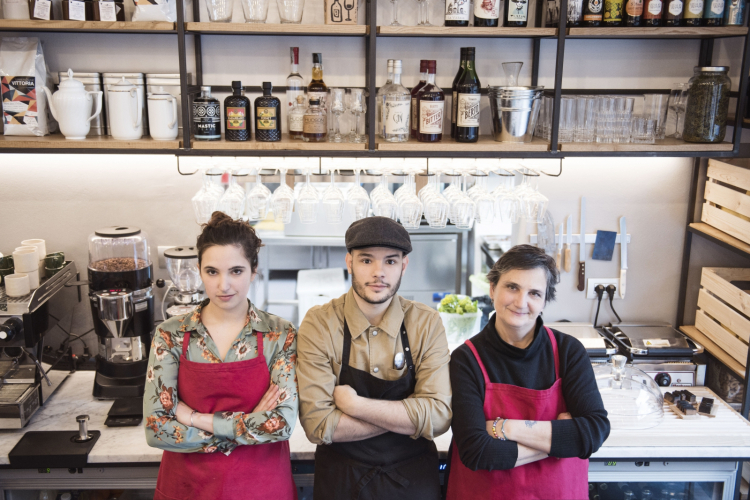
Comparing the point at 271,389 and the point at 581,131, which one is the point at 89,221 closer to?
the point at 271,389

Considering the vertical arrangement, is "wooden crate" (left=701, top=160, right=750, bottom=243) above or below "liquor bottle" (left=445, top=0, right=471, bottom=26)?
below

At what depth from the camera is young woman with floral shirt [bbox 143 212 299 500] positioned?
1917 mm

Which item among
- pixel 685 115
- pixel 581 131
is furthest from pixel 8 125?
pixel 685 115

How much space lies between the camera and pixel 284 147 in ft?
8.34

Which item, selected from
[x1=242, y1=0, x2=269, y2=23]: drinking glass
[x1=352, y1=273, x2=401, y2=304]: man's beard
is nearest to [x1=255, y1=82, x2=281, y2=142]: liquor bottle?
[x1=242, y1=0, x2=269, y2=23]: drinking glass

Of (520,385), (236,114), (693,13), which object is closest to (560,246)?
(693,13)

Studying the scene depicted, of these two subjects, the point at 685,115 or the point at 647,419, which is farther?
the point at 685,115

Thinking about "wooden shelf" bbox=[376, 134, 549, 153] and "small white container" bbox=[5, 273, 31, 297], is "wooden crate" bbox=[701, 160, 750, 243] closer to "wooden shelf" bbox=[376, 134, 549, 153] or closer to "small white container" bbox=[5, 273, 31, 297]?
"wooden shelf" bbox=[376, 134, 549, 153]

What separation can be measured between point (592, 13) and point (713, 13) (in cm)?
48

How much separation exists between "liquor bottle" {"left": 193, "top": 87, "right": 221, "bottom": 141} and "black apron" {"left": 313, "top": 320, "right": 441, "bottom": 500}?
1.05m

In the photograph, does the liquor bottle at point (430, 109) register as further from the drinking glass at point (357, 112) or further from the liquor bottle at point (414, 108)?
the drinking glass at point (357, 112)

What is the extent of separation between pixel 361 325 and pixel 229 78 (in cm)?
146

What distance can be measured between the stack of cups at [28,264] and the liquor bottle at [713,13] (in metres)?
2.86

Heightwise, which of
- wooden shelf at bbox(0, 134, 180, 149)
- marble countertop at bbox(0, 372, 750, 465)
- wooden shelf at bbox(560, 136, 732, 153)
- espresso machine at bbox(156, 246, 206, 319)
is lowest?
marble countertop at bbox(0, 372, 750, 465)
